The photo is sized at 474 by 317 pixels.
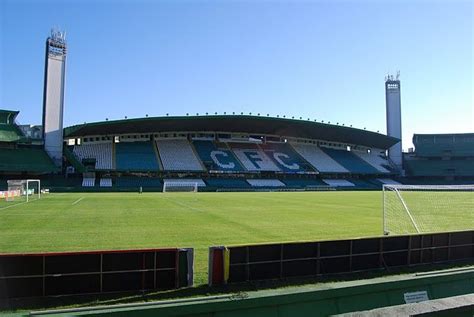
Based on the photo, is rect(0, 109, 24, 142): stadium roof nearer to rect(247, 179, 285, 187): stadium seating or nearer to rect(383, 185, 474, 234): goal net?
rect(247, 179, 285, 187): stadium seating

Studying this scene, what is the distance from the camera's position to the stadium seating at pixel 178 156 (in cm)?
6944

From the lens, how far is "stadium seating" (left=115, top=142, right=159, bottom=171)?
2594 inches

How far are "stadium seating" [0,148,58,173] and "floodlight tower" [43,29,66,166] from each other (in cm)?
161

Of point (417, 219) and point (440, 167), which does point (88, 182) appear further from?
point (440, 167)

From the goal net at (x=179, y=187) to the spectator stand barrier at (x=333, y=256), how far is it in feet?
166

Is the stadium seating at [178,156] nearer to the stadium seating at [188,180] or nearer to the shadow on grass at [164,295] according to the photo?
the stadium seating at [188,180]

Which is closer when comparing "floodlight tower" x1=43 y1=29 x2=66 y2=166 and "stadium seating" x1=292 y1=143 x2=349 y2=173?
"floodlight tower" x1=43 y1=29 x2=66 y2=166

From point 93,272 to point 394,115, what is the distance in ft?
312

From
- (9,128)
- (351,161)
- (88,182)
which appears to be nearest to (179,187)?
(88,182)

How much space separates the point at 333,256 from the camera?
10.8 metres

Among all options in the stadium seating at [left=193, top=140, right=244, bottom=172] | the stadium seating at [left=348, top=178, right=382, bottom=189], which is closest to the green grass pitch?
the stadium seating at [left=193, top=140, right=244, bottom=172]

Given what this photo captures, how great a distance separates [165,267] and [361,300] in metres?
4.24

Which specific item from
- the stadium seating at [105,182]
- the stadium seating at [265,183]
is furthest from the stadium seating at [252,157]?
the stadium seating at [105,182]

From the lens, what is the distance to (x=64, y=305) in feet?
26.6
